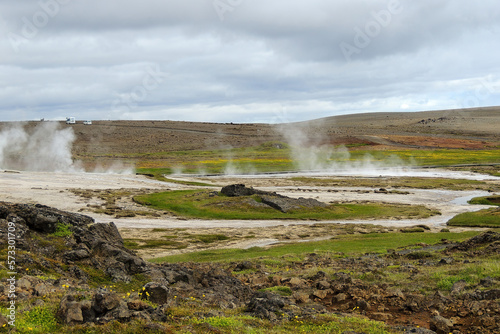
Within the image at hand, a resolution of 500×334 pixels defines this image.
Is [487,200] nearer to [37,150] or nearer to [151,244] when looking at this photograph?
[151,244]

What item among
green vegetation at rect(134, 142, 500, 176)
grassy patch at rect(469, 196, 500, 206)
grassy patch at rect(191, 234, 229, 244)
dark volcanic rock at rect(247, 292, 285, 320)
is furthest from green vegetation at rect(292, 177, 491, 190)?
dark volcanic rock at rect(247, 292, 285, 320)

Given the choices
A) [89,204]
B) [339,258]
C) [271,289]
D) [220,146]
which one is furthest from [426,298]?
[220,146]

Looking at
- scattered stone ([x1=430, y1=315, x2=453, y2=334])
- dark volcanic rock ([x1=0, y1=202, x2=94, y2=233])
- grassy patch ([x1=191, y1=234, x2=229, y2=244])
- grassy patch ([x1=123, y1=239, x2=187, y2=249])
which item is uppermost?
dark volcanic rock ([x1=0, y1=202, x2=94, y2=233])

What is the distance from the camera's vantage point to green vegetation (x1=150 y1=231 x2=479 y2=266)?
124 feet

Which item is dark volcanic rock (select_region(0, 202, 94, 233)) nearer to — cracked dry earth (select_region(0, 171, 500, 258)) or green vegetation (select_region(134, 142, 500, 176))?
cracked dry earth (select_region(0, 171, 500, 258))

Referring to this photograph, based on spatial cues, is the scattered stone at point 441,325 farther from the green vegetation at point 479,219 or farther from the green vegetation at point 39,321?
the green vegetation at point 479,219

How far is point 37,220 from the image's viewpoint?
82.2 ft

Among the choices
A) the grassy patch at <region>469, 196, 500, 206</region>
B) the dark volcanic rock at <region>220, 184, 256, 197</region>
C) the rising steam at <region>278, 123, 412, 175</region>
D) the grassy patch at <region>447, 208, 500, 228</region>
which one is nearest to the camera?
the grassy patch at <region>447, 208, 500, 228</region>

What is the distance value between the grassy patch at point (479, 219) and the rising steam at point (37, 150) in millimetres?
99114

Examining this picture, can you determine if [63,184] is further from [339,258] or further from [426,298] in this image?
[426,298]

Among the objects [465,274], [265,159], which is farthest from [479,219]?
[265,159]

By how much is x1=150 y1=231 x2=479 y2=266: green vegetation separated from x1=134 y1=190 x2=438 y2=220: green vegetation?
55.0ft

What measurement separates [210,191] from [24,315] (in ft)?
220

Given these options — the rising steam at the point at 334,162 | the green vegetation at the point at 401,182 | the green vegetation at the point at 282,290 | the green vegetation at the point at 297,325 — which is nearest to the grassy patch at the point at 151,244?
the green vegetation at the point at 282,290
